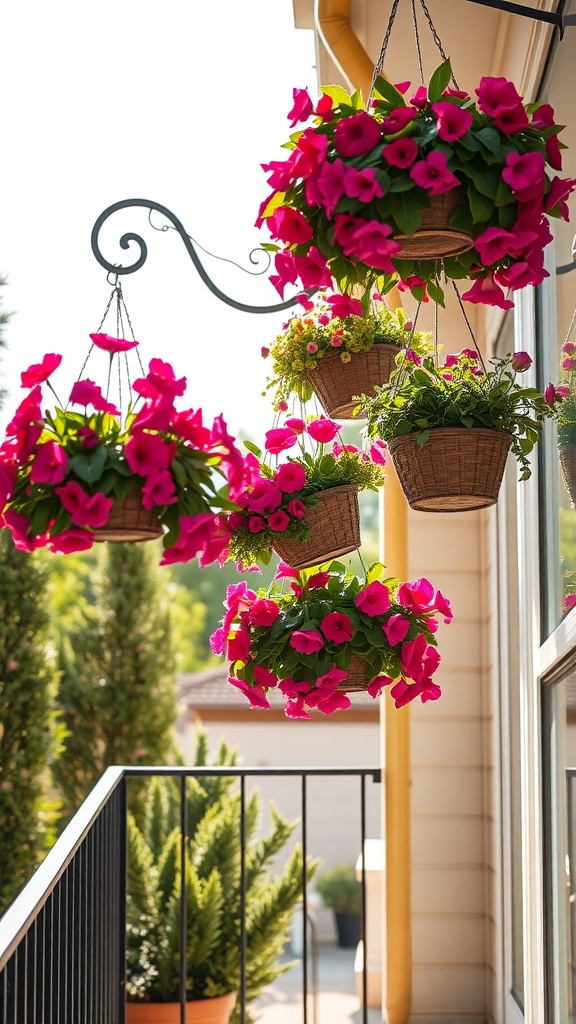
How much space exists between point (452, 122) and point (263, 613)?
3.20ft

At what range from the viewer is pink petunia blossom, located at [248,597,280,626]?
2018 mm

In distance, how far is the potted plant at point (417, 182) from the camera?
141cm

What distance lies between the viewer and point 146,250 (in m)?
2.32

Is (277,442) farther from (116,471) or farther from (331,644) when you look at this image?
(116,471)

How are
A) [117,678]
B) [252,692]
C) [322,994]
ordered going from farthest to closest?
[322,994] → [117,678] → [252,692]

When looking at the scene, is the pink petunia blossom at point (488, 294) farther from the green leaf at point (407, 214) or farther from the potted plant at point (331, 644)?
the potted plant at point (331, 644)

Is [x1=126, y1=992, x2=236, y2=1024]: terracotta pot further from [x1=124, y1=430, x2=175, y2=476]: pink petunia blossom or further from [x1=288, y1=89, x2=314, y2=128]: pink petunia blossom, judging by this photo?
[x1=288, y1=89, x2=314, y2=128]: pink petunia blossom

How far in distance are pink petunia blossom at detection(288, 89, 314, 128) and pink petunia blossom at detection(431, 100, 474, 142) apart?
0.64 feet

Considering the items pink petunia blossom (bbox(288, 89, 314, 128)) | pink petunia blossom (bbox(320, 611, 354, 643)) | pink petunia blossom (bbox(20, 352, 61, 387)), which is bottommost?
pink petunia blossom (bbox(320, 611, 354, 643))

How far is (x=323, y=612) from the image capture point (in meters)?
2.02

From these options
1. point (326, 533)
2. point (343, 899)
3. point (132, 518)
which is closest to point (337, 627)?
point (326, 533)

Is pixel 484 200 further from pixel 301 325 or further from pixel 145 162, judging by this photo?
pixel 145 162

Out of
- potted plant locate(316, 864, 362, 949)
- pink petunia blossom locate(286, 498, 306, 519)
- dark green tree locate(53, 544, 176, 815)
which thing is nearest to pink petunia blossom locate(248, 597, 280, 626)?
pink petunia blossom locate(286, 498, 306, 519)

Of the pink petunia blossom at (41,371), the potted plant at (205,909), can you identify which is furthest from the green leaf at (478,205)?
the potted plant at (205,909)
